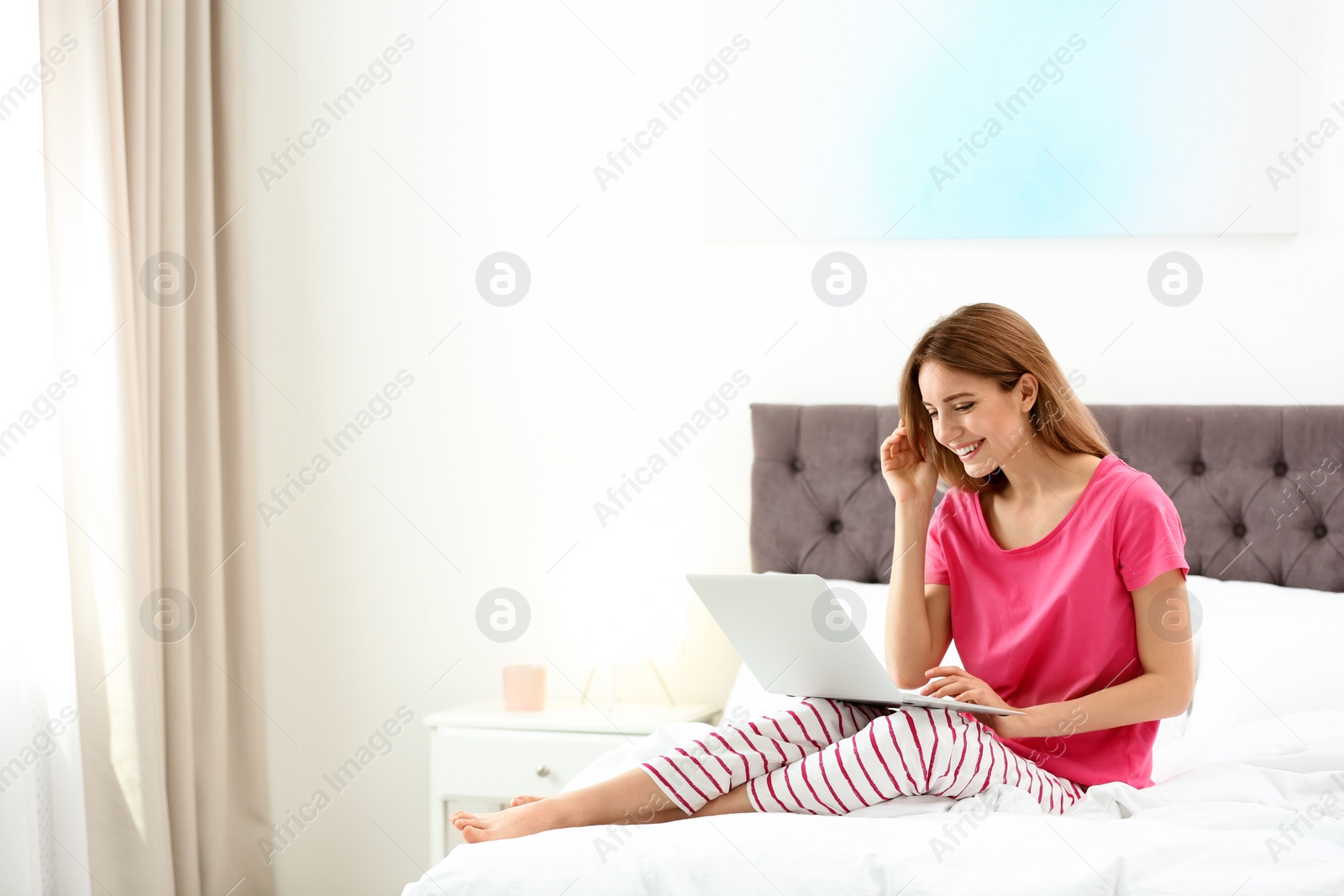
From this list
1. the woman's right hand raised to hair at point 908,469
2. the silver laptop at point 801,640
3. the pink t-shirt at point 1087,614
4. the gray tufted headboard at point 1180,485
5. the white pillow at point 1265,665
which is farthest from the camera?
the gray tufted headboard at point 1180,485

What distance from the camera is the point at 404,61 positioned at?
2902mm

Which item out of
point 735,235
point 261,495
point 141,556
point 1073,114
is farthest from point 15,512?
point 1073,114

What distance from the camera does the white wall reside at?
2.61 metres

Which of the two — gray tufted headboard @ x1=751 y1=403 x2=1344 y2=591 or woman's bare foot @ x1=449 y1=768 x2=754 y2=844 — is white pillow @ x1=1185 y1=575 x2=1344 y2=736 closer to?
gray tufted headboard @ x1=751 y1=403 x2=1344 y2=591

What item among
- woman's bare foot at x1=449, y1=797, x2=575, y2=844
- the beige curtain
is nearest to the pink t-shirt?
woman's bare foot at x1=449, y1=797, x2=575, y2=844

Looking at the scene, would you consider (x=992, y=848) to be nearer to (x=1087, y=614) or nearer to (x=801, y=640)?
(x=801, y=640)

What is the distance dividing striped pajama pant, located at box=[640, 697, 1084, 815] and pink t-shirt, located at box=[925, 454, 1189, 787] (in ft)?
0.38

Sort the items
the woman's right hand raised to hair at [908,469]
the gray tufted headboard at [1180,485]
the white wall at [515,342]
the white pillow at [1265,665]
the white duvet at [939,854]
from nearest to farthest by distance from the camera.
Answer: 1. the white duvet at [939,854]
2. the woman's right hand raised to hair at [908,469]
3. the white pillow at [1265,665]
4. the gray tufted headboard at [1180,485]
5. the white wall at [515,342]

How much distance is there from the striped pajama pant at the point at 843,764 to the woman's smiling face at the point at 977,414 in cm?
40

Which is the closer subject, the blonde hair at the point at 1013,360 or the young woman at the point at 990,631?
the young woman at the point at 990,631

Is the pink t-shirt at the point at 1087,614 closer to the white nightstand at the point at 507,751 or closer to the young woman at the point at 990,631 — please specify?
the young woman at the point at 990,631

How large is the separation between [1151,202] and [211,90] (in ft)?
7.21

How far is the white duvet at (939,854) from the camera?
1223 millimetres

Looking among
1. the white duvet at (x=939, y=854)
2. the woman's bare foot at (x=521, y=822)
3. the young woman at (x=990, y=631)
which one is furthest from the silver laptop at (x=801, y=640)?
the woman's bare foot at (x=521, y=822)
